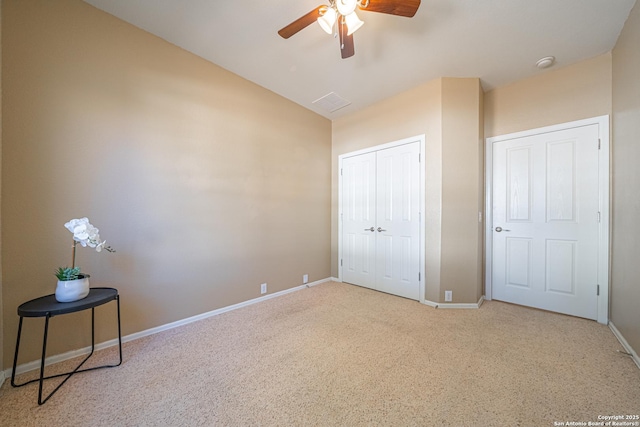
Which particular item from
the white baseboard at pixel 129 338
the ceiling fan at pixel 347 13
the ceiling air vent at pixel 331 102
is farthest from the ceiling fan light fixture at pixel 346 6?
the white baseboard at pixel 129 338

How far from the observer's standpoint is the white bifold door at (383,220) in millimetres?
3076

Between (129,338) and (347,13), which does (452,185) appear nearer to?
(347,13)

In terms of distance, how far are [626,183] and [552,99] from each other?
4.03 feet

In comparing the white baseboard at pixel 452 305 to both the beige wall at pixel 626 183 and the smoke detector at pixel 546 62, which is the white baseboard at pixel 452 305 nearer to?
the beige wall at pixel 626 183

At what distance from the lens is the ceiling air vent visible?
3.24 metres

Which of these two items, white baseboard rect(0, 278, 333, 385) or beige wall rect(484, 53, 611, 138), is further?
beige wall rect(484, 53, 611, 138)

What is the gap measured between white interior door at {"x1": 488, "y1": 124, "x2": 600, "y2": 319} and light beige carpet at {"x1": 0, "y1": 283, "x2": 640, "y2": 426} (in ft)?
1.23

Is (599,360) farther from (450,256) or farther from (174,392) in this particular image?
(174,392)

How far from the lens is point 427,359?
1.79 metres

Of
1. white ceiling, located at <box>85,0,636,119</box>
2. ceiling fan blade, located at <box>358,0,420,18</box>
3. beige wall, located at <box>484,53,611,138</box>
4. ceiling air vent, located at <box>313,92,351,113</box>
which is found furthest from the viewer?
ceiling air vent, located at <box>313,92,351,113</box>

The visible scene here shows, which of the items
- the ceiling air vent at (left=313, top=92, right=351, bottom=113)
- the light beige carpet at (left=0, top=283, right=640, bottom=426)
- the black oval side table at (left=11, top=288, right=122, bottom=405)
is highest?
the ceiling air vent at (left=313, top=92, right=351, bottom=113)

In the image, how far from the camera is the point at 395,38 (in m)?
2.19

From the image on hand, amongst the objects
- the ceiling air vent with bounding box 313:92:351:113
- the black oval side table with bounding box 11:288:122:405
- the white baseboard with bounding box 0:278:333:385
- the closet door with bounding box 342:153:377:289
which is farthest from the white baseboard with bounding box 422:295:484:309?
the black oval side table with bounding box 11:288:122:405

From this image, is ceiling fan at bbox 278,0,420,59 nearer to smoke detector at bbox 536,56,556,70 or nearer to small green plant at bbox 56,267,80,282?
smoke detector at bbox 536,56,556,70
